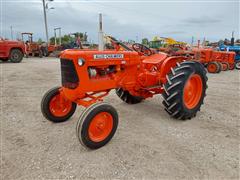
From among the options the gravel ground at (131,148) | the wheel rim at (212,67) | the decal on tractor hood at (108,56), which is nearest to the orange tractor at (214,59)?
the wheel rim at (212,67)

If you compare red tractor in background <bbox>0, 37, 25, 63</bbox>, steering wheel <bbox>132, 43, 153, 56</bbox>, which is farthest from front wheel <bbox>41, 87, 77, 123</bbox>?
red tractor in background <bbox>0, 37, 25, 63</bbox>

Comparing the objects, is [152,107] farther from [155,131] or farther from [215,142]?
[215,142]

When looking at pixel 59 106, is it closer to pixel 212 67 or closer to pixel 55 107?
pixel 55 107

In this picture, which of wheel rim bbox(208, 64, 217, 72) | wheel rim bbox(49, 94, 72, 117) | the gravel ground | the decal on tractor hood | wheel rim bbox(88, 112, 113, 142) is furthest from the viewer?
wheel rim bbox(208, 64, 217, 72)

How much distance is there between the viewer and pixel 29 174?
8.13 feet

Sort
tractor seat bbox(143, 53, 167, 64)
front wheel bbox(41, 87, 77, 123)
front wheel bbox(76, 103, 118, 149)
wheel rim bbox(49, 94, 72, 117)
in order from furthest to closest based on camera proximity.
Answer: tractor seat bbox(143, 53, 167, 64) → wheel rim bbox(49, 94, 72, 117) → front wheel bbox(41, 87, 77, 123) → front wheel bbox(76, 103, 118, 149)

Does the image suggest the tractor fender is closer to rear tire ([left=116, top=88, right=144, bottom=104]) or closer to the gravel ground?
the gravel ground

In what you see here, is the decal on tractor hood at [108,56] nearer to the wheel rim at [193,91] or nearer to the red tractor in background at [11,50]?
the wheel rim at [193,91]

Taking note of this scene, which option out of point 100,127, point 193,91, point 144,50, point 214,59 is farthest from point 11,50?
point 100,127

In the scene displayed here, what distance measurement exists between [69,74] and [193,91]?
2585 millimetres

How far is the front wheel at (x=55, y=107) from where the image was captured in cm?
372

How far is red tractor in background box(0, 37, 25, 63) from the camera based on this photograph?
1279cm

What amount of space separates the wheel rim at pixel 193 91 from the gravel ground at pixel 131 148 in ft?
1.08

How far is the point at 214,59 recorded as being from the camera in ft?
38.6
